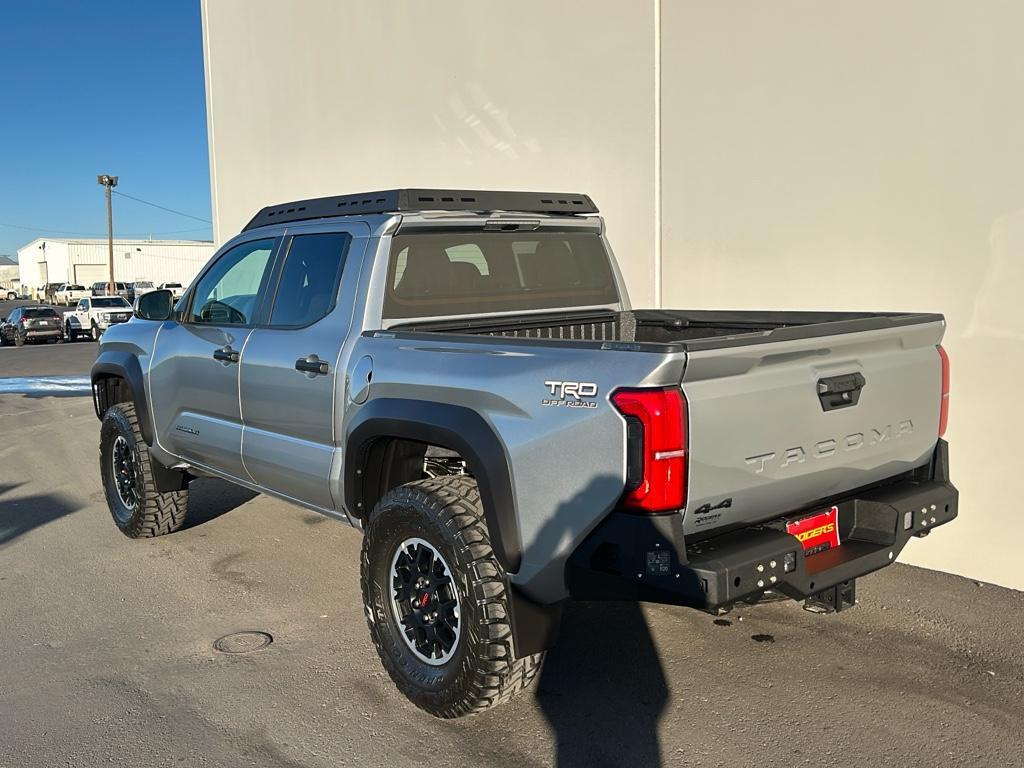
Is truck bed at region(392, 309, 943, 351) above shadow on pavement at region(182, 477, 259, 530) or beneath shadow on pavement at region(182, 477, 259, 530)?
above

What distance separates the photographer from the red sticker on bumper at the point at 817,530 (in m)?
3.41

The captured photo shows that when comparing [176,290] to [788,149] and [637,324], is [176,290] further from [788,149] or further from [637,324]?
[637,324]

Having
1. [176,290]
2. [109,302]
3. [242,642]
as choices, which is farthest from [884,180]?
[176,290]

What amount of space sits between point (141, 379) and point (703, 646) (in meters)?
3.77

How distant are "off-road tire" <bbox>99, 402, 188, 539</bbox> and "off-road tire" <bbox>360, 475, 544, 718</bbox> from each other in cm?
264

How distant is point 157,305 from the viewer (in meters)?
5.84

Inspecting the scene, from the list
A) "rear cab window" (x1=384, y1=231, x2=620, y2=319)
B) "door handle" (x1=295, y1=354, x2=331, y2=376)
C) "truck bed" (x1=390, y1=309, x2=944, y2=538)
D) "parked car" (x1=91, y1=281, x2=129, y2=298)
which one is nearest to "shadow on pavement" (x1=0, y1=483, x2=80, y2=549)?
"door handle" (x1=295, y1=354, x2=331, y2=376)

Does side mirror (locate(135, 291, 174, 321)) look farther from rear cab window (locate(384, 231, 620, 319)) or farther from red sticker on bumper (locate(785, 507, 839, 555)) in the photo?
red sticker on bumper (locate(785, 507, 839, 555))

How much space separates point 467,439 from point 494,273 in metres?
1.50

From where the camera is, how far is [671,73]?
6.56m

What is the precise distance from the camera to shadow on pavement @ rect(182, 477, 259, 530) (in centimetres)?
684

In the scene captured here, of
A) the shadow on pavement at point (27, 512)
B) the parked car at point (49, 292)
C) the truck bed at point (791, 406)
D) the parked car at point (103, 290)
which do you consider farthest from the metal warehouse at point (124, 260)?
the truck bed at point (791, 406)

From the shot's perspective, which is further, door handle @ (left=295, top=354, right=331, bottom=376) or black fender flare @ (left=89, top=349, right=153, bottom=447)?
black fender flare @ (left=89, top=349, right=153, bottom=447)

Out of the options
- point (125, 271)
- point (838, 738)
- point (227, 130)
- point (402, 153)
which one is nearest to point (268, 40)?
point (227, 130)
